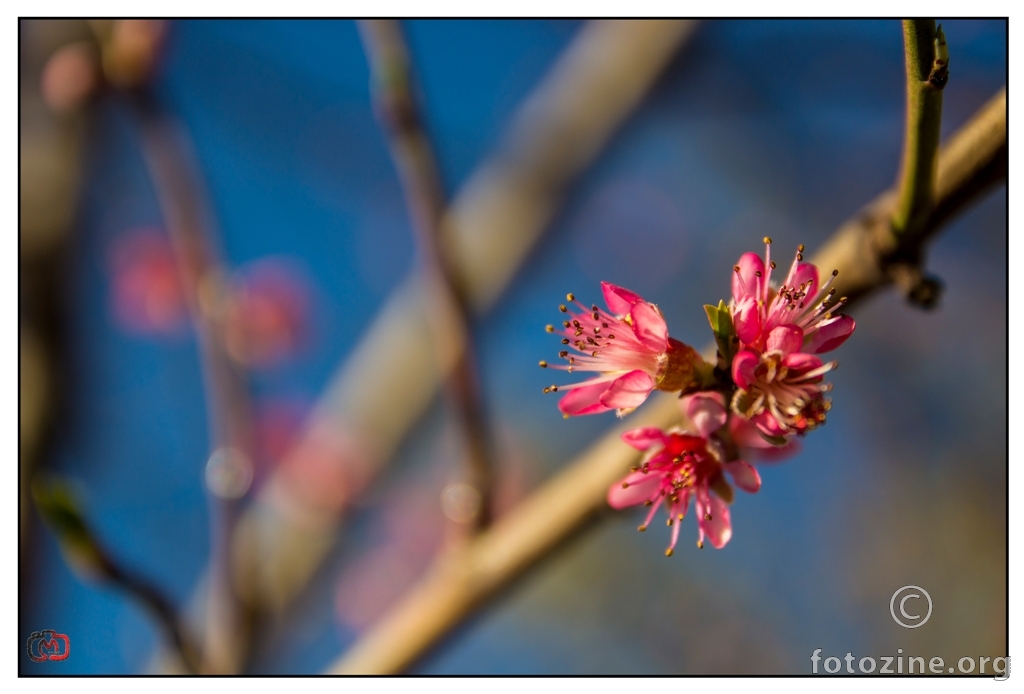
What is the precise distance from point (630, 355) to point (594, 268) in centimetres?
126

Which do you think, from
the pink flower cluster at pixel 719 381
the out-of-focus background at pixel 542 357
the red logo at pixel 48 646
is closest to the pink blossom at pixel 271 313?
the out-of-focus background at pixel 542 357

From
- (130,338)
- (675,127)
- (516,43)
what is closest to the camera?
(516,43)

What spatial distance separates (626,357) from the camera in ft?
2.05

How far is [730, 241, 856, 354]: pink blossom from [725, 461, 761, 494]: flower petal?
101 mm

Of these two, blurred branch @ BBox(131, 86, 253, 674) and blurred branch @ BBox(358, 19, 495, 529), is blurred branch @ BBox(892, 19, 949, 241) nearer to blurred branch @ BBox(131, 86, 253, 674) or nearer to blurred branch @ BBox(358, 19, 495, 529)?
blurred branch @ BBox(358, 19, 495, 529)

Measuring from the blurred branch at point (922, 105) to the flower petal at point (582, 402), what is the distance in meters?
0.27

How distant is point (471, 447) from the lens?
2.84 feet

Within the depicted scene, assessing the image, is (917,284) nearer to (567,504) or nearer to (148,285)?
(567,504)

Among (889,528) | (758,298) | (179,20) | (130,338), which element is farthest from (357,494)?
(889,528)

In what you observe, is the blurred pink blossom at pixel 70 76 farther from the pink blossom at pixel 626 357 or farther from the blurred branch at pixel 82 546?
the pink blossom at pixel 626 357

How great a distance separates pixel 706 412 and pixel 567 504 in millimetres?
232
